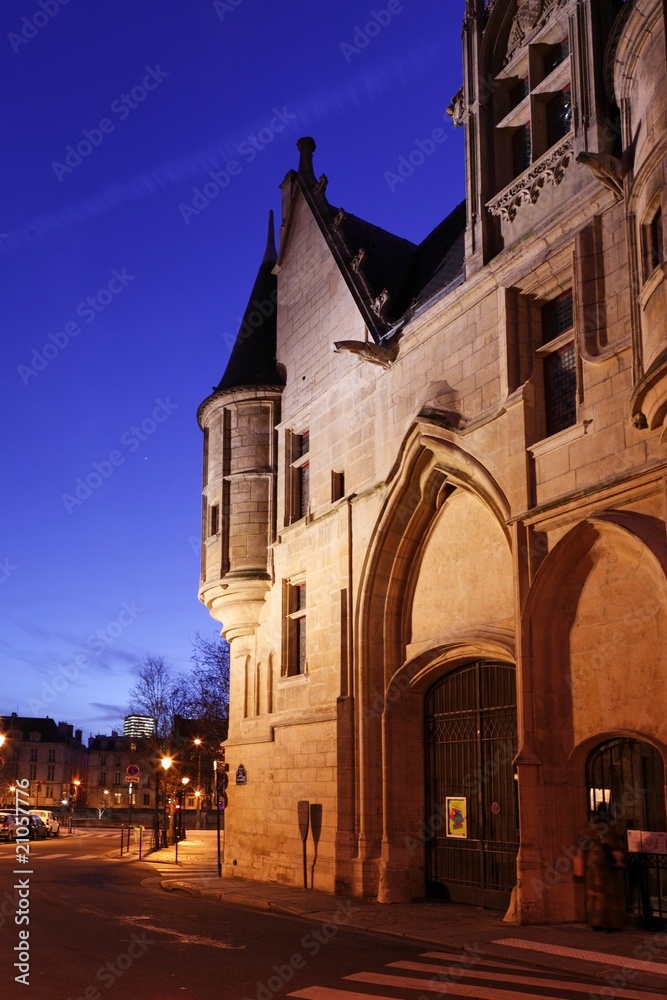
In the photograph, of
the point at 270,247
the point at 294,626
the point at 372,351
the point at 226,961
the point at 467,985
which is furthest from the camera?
the point at 270,247

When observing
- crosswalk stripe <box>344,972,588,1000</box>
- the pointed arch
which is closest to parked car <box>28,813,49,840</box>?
the pointed arch

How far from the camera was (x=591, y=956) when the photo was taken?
11.6 m

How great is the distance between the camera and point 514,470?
52.7ft

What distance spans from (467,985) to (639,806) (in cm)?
489

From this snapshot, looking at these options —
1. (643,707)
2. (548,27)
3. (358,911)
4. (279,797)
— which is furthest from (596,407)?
(279,797)

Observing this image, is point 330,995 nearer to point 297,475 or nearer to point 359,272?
point 297,475

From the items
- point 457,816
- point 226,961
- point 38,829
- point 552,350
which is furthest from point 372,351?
point 38,829

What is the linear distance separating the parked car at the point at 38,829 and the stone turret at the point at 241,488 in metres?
24.4

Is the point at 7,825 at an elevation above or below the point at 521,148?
below

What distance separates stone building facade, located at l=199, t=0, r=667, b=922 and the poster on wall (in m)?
0.05

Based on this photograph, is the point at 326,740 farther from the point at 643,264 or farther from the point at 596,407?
the point at 643,264

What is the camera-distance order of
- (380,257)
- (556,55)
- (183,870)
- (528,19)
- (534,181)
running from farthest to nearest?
1. (183,870)
2. (380,257)
3. (528,19)
4. (556,55)
5. (534,181)

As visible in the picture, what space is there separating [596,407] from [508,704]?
5.20 m

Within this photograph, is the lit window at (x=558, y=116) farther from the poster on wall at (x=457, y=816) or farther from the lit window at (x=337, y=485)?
the poster on wall at (x=457, y=816)
